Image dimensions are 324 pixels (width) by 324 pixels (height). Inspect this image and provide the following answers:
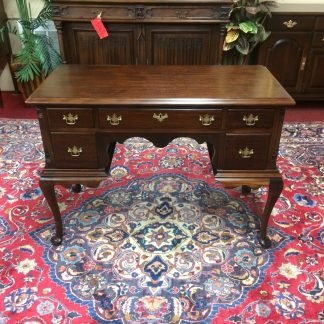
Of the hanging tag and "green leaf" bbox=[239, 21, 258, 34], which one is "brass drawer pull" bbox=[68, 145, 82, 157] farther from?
"green leaf" bbox=[239, 21, 258, 34]

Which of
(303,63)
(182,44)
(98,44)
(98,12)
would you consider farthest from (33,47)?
(303,63)

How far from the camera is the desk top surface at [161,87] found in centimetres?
150

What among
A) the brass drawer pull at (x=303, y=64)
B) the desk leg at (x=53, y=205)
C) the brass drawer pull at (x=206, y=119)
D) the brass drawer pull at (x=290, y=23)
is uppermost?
the brass drawer pull at (x=290, y=23)

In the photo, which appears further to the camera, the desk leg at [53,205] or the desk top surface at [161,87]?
the desk leg at [53,205]

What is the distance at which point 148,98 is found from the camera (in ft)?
4.99

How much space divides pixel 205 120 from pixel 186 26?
1978 millimetres

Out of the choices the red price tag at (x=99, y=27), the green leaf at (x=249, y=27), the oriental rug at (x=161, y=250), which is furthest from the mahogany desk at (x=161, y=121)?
the green leaf at (x=249, y=27)

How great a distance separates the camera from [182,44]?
129 inches

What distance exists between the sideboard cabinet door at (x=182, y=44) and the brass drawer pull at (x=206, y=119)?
1.96 meters

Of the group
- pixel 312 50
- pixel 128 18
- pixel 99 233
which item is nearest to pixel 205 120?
pixel 99 233

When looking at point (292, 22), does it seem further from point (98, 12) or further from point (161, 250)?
point (161, 250)

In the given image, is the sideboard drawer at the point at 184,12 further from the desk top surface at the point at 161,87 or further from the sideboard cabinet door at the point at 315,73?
the desk top surface at the point at 161,87

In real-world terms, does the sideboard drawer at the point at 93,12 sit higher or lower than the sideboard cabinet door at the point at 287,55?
higher

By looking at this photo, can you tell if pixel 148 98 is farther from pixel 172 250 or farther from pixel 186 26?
pixel 186 26
